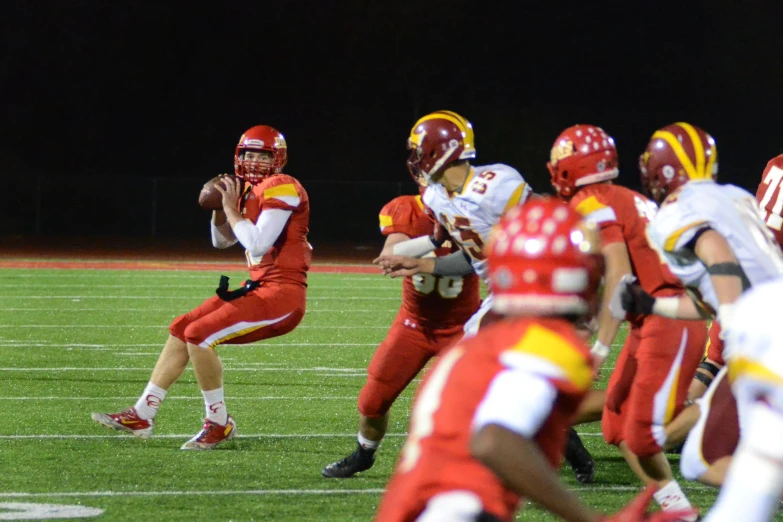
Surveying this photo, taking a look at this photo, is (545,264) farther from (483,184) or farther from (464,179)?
(464,179)

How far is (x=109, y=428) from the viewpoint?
6.23 m

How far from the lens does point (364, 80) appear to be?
35.1 metres

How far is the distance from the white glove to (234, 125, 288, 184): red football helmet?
262cm

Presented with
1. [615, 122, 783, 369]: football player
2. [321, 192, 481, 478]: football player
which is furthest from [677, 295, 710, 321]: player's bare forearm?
[321, 192, 481, 478]: football player

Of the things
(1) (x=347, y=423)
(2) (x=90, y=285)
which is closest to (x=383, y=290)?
(2) (x=90, y=285)

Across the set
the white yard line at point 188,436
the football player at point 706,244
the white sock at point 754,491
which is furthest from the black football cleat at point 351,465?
the white sock at point 754,491

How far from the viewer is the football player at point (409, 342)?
17.3 feet

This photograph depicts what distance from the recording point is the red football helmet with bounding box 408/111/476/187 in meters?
5.03

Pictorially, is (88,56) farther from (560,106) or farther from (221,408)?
(221,408)

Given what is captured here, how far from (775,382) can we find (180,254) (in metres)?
22.1

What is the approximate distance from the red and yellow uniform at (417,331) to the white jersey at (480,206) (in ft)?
1.52

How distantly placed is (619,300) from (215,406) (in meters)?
2.51

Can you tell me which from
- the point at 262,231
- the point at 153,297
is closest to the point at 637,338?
the point at 262,231

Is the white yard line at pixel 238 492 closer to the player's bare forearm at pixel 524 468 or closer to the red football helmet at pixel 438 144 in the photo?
the red football helmet at pixel 438 144
